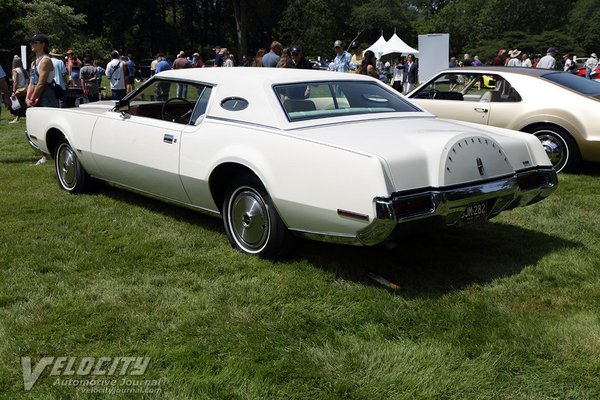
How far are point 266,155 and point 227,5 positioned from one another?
230 ft

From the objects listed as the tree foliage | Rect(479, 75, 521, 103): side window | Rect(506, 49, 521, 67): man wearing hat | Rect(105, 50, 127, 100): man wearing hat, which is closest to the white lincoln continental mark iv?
Rect(479, 75, 521, 103): side window

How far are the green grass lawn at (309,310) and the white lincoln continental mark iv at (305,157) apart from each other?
0.44 m

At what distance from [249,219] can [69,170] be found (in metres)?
3.04

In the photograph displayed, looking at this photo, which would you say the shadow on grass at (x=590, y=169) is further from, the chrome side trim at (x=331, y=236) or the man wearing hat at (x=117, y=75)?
the man wearing hat at (x=117, y=75)

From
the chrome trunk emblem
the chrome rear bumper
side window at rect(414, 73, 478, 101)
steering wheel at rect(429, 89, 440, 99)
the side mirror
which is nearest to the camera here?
the chrome rear bumper

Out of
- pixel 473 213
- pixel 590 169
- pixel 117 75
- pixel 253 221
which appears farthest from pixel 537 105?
pixel 117 75

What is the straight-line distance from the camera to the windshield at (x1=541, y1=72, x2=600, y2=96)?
7967mm

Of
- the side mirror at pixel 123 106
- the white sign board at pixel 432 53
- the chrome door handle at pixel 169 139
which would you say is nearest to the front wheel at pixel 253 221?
the chrome door handle at pixel 169 139

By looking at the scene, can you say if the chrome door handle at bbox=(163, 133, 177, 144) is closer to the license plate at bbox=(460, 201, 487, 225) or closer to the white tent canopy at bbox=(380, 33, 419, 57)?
the license plate at bbox=(460, 201, 487, 225)

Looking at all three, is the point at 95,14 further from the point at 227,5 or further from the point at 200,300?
the point at 200,300

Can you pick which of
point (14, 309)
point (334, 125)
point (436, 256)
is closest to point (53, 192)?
point (14, 309)

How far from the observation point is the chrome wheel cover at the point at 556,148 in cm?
786

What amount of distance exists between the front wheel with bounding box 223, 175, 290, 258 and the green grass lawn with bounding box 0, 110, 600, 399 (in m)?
0.13

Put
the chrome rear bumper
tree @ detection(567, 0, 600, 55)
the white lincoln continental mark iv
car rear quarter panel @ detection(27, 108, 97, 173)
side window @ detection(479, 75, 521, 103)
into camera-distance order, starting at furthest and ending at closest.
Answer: tree @ detection(567, 0, 600, 55) < side window @ detection(479, 75, 521, 103) < car rear quarter panel @ detection(27, 108, 97, 173) < the white lincoln continental mark iv < the chrome rear bumper
